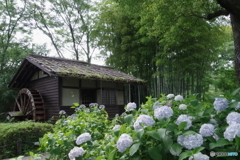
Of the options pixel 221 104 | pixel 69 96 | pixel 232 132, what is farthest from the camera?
pixel 69 96

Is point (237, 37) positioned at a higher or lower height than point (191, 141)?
higher

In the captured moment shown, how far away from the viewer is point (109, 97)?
363 inches

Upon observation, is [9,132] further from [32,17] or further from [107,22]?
[32,17]

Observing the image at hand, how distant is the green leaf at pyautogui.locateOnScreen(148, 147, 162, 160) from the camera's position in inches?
41.9

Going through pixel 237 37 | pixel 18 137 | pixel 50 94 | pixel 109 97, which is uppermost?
pixel 237 37

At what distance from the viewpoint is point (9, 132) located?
4.90m

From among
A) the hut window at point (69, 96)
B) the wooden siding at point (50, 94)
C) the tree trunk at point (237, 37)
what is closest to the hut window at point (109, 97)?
the hut window at point (69, 96)

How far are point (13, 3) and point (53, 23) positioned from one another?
10.2 feet

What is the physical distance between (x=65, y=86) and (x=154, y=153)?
7540mm

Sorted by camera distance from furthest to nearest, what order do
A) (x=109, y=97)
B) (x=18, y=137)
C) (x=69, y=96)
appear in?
(x=109, y=97) < (x=69, y=96) < (x=18, y=137)

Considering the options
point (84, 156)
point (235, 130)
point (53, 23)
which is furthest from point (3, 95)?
point (235, 130)

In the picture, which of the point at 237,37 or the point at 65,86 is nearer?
the point at 237,37

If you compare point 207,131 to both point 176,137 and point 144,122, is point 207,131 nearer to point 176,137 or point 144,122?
point 176,137

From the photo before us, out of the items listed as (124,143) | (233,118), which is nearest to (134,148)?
(124,143)
